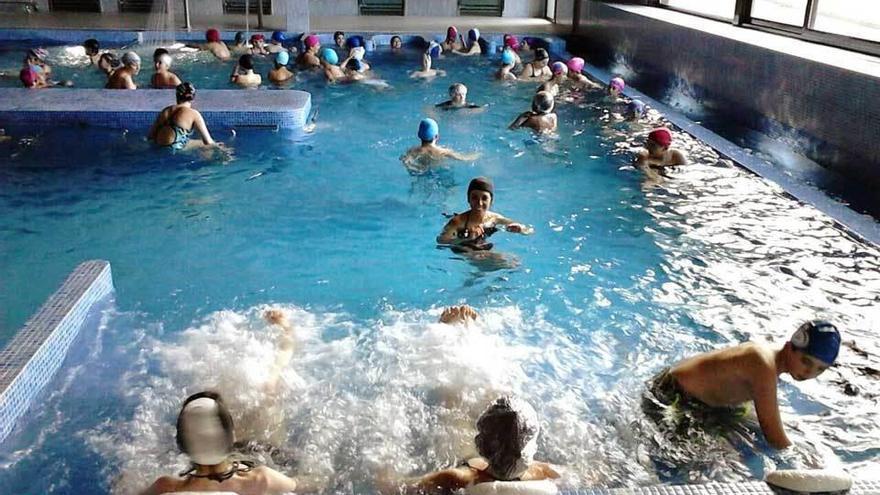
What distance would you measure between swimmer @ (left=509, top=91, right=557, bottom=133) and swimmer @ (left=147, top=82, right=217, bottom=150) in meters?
3.72

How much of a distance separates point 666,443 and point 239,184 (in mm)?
5323

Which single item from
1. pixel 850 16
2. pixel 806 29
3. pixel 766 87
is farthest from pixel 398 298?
pixel 850 16

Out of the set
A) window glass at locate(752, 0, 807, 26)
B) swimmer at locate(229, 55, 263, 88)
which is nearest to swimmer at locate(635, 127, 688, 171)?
swimmer at locate(229, 55, 263, 88)

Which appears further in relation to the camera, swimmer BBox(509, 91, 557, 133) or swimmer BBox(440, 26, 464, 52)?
swimmer BBox(440, 26, 464, 52)

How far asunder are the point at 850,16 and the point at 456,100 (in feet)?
37.4

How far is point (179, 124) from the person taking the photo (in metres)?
8.38

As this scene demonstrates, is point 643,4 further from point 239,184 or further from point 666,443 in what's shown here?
point 666,443

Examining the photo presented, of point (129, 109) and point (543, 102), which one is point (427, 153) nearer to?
point (543, 102)

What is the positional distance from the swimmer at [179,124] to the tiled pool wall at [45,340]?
132 inches

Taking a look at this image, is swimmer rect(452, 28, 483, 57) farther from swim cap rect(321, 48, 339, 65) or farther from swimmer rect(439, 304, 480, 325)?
swimmer rect(439, 304, 480, 325)

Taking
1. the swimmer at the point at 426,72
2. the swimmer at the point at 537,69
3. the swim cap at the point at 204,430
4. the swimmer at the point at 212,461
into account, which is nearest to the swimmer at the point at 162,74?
the swimmer at the point at 426,72

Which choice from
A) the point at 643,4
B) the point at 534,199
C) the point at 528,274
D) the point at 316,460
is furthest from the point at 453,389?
the point at 643,4

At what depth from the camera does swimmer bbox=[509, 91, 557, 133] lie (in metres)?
8.95

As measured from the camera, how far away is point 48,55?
14594 mm
